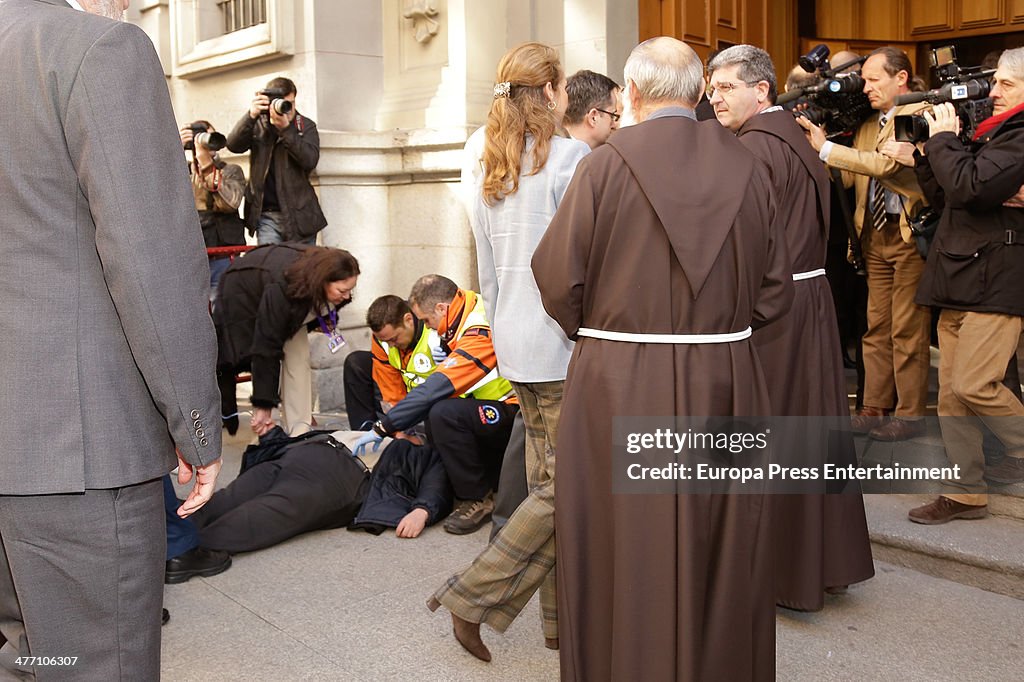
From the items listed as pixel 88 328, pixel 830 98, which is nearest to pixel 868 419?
pixel 830 98

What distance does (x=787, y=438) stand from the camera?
3820 mm

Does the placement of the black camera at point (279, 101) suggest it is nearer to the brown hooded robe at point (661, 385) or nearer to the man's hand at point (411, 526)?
the man's hand at point (411, 526)

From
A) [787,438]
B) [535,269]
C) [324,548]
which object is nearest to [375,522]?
[324,548]

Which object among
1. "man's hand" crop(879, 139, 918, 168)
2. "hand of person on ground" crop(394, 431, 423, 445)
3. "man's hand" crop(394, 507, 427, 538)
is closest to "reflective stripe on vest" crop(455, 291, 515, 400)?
"hand of person on ground" crop(394, 431, 423, 445)

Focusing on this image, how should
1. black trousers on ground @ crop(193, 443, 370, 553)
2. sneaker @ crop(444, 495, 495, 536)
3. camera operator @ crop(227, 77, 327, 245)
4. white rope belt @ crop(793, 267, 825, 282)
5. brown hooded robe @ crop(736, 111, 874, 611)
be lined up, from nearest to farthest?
brown hooded robe @ crop(736, 111, 874, 611) → white rope belt @ crop(793, 267, 825, 282) → black trousers on ground @ crop(193, 443, 370, 553) → sneaker @ crop(444, 495, 495, 536) → camera operator @ crop(227, 77, 327, 245)

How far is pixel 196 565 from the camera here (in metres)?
4.34

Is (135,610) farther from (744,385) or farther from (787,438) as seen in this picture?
(787,438)

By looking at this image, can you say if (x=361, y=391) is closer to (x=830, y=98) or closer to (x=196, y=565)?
(x=196, y=565)

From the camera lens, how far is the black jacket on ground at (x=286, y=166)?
689 cm

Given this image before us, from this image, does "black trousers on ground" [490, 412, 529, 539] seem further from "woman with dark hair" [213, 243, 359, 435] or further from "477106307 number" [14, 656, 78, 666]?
"477106307 number" [14, 656, 78, 666]

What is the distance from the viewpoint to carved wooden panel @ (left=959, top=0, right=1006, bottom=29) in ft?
26.1

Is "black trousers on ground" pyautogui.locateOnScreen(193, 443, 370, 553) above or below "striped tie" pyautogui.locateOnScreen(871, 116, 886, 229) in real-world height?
below

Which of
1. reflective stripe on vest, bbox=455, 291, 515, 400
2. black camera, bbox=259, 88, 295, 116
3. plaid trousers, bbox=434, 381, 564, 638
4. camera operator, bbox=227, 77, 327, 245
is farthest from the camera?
camera operator, bbox=227, 77, 327, 245

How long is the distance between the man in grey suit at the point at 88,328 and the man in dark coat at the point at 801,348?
2.27 meters
